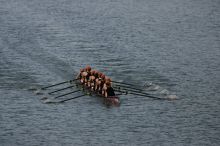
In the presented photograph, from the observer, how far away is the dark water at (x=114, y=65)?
104 ft

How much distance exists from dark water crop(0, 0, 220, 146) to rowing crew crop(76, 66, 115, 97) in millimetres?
709

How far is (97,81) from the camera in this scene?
35.4 metres

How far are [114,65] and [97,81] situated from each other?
6006 millimetres

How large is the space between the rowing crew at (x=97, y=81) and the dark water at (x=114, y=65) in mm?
709

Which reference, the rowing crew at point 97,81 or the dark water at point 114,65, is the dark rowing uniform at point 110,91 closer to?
the rowing crew at point 97,81

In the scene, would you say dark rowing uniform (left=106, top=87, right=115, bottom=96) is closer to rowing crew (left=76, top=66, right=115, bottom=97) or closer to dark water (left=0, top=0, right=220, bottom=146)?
rowing crew (left=76, top=66, right=115, bottom=97)

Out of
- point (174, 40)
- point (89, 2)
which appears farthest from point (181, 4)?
point (174, 40)

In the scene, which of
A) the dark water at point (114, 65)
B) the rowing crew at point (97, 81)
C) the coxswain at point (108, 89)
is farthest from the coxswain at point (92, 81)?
the coxswain at point (108, 89)

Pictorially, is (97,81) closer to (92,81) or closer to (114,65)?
(92,81)

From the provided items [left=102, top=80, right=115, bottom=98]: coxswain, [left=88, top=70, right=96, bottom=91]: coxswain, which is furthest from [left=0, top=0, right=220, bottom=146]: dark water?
[left=88, top=70, right=96, bottom=91]: coxswain

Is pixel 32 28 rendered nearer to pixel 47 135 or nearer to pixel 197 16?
pixel 197 16

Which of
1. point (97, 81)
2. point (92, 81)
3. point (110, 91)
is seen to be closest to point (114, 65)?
point (92, 81)

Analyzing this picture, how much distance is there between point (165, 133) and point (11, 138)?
759 centimetres

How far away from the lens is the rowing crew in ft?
113
